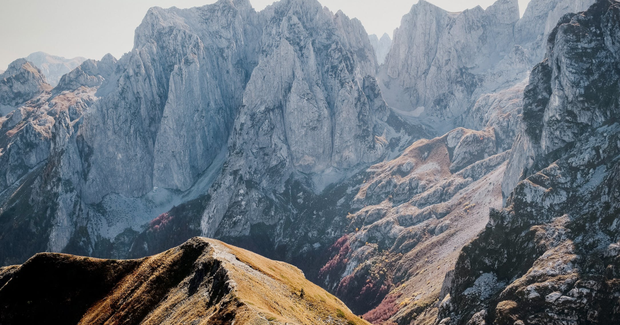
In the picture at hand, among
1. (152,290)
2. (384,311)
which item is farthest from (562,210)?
(152,290)

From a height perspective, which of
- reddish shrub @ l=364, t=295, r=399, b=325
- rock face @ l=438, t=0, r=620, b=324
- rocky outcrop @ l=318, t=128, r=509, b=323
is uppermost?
rock face @ l=438, t=0, r=620, b=324

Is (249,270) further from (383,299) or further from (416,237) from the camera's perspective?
(416,237)

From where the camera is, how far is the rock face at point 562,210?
198 ft

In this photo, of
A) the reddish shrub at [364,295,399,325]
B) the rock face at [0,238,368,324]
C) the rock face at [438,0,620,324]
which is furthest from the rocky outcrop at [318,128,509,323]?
the rock face at [0,238,368,324]

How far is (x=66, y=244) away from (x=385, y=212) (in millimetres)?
168186

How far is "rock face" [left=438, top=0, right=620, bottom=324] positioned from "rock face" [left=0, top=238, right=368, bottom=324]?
32255 millimetres

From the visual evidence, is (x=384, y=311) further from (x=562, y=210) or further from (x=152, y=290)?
(x=152, y=290)

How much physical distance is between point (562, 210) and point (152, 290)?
83.9 m

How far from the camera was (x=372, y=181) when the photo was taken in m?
195

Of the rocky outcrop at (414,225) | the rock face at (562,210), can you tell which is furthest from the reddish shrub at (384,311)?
the rock face at (562,210)

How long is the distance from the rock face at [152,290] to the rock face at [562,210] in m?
32.3

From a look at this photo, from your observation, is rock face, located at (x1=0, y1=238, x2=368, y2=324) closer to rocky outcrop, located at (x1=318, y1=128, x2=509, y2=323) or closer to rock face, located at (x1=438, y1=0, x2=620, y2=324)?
rock face, located at (x1=438, y1=0, x2=620, y2=324)

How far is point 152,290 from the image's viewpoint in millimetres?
52469

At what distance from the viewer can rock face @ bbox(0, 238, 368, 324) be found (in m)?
46.6
